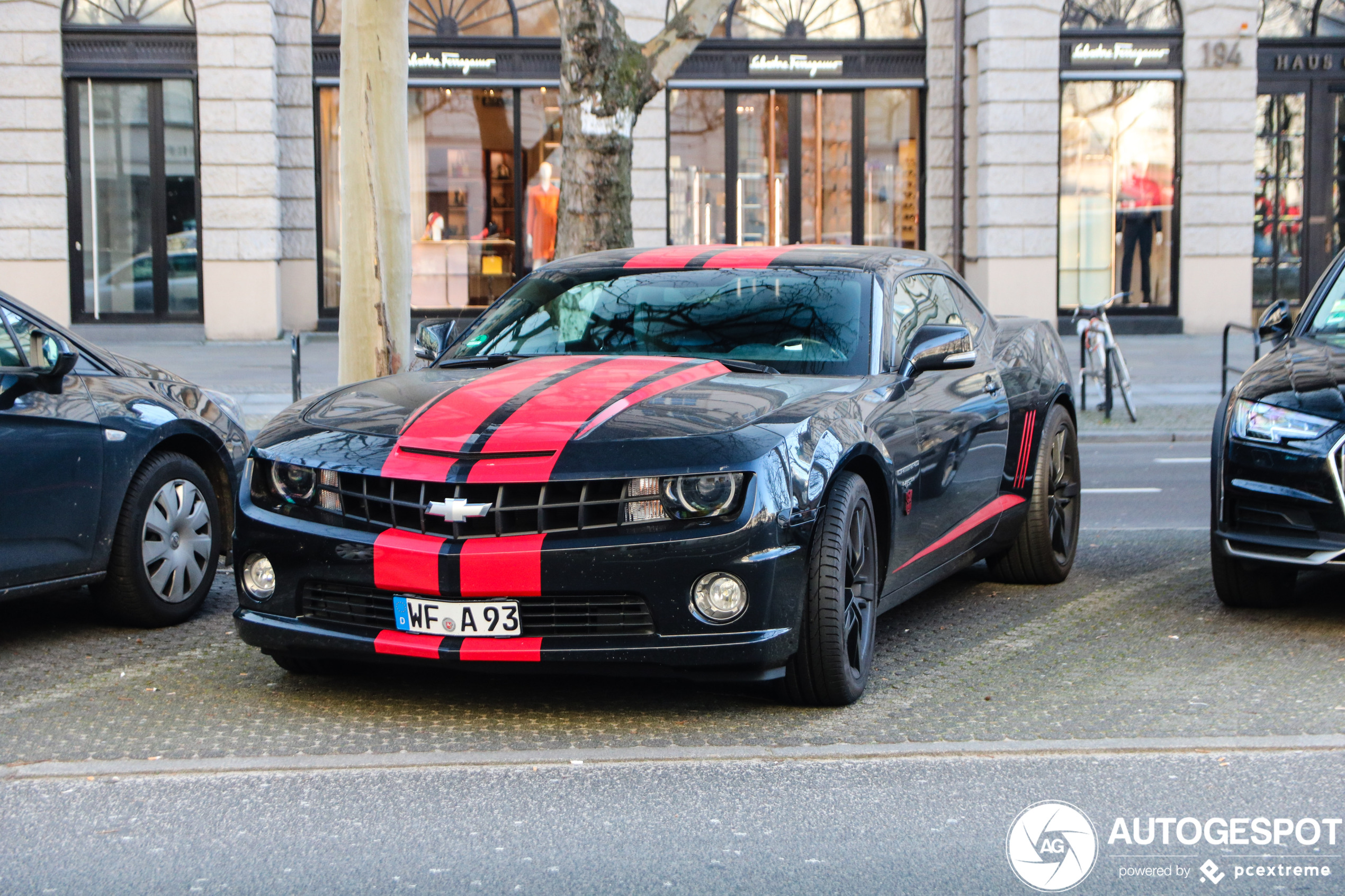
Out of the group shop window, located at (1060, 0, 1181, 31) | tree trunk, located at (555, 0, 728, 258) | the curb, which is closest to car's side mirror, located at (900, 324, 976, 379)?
the curb

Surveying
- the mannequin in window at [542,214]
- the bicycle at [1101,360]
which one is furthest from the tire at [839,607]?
the mannequin in window at [542,214]

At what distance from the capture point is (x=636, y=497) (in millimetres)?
4699

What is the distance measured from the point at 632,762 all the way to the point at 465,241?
64.7ft

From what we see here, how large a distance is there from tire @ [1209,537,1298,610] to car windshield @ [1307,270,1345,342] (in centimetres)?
113

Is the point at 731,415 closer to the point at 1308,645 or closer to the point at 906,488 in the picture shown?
the point at 906,488

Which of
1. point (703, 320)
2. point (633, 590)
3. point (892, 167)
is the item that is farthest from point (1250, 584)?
point (892, 167)

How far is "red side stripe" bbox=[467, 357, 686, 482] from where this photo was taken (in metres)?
4.71

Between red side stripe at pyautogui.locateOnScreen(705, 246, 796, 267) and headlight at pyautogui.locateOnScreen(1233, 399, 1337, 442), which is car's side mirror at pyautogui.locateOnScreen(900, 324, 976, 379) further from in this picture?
headlight at pyautogui.locateOnScreen(1233, 399, 1337, 442)

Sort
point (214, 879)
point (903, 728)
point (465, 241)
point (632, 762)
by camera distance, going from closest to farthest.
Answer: point (214, 879)
point (632, 762)
point (903, 728)
point (465, 241)

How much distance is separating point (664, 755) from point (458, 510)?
0.93 m

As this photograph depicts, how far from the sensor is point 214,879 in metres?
3.71

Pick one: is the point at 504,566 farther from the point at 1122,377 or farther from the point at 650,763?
the point at 1122,377

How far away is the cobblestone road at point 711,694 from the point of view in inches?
191

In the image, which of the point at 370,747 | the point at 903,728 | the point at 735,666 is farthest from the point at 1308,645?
the point at 370,747
